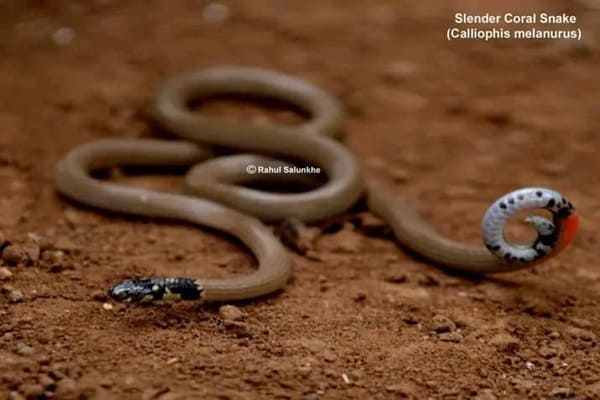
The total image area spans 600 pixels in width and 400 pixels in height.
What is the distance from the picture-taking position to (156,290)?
4922 millimetres

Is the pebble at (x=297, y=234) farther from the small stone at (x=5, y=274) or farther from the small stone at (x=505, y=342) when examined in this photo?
the small stone at (x=5, y=274)

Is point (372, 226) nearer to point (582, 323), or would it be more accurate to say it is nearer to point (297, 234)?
point (297, 234)

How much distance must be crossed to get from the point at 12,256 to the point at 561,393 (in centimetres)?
300

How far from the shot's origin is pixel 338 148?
21.9 feet

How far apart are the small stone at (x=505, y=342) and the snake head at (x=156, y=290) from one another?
1540 mm

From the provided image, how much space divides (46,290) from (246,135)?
2231 millimetres

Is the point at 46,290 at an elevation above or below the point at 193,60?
below

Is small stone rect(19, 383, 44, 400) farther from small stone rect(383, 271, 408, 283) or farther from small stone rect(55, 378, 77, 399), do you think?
small stone rect(383, 271, 408, 283)

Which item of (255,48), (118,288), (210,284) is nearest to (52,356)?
(118,288)

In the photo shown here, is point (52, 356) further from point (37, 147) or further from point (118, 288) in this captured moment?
point (37, 147)

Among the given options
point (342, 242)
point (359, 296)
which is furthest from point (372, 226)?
point (359, 296)

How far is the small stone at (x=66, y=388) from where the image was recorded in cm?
418

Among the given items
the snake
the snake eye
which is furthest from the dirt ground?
the snake eye

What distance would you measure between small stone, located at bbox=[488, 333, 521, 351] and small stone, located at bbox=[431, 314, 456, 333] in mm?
221
